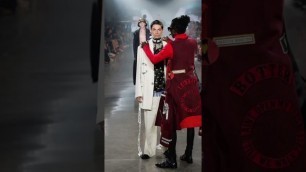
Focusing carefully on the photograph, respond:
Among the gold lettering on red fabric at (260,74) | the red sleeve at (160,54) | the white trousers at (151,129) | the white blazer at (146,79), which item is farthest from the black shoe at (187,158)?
the gold lettering on red fabric at (260,74)

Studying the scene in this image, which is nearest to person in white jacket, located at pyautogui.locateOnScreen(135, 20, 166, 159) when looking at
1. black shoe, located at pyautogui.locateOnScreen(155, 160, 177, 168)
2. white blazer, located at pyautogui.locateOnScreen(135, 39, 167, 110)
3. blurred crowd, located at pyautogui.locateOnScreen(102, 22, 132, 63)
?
white blazer, located at pyautogui.locateOnScreen(135, 39, 167, 110)

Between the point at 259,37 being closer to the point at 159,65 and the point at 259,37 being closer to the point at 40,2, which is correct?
the point at 40,2

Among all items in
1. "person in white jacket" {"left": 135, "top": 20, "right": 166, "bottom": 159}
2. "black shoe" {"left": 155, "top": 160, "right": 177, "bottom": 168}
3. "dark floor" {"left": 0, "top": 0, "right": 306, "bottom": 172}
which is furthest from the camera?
"person in white jacket" {"left": 135, "top": 20, "right": 166, "bottom": 159}

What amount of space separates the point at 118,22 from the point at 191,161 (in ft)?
20.2

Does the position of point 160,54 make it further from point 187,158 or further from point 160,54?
point 187,158

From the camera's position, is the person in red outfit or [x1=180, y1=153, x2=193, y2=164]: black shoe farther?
[x1=180, y1=153, x2=193, y2=164]: black shoe

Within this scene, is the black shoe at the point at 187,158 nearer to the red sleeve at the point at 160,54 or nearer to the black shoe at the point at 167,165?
the black shoe at the point at 167,165

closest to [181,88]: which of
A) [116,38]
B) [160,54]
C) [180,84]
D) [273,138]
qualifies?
[180,84]

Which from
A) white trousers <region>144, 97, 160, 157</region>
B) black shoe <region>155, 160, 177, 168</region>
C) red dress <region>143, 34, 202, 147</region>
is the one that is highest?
red dress <region>143, 34, 202, 147</region>

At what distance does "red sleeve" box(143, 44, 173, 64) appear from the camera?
12.6 feet

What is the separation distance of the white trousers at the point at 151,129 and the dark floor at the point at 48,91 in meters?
1.89

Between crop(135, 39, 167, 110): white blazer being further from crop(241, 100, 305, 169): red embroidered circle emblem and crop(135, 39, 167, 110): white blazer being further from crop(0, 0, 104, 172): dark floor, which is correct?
crop(241, 100, 305, 169): red embroidered circle emblem

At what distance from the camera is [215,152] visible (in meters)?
1.36

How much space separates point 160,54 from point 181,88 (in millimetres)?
401
